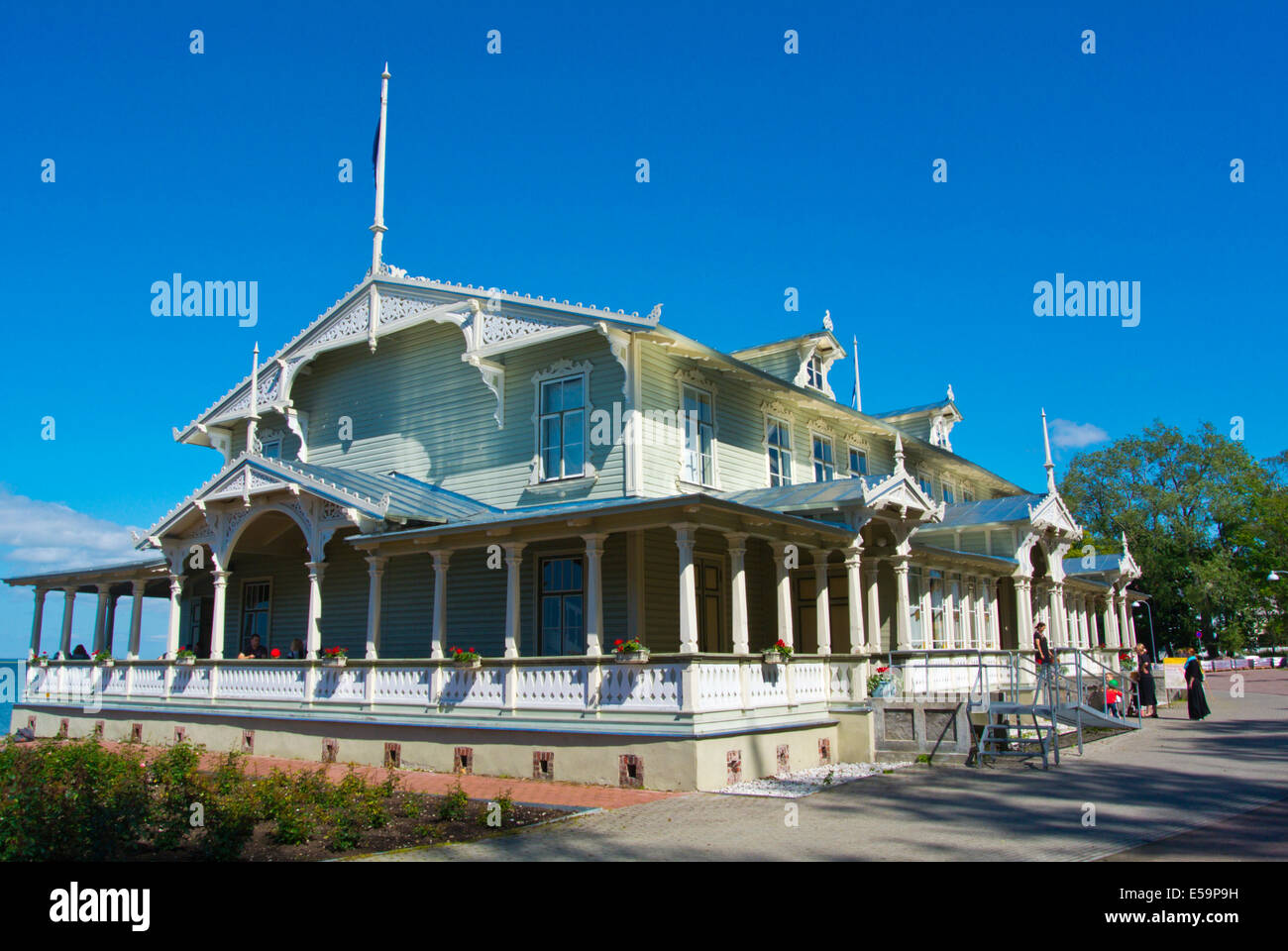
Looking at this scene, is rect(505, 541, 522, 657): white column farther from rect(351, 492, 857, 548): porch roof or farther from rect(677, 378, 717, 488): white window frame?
rect(677, 378, 717, 488): white window frame

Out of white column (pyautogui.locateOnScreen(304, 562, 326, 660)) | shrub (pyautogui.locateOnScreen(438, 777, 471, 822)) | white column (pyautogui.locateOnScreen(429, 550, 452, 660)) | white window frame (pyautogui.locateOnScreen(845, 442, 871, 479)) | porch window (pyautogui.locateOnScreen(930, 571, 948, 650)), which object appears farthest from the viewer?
white window frame (pyautogui.locateOnScreen(845, 442, 871, 479))

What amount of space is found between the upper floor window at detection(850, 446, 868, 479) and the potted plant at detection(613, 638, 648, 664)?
42.6 ft

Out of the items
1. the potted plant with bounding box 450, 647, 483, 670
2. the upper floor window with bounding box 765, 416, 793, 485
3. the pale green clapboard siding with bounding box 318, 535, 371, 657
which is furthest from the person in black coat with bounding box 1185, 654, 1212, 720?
the pale green clapboard siding with bounding box 318, 535, 371, 657

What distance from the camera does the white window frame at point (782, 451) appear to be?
2300 cm

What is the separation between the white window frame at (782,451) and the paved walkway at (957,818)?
854cm

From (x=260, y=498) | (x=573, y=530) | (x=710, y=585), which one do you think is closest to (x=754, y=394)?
(x=710, y=585)

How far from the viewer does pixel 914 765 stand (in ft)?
55.3


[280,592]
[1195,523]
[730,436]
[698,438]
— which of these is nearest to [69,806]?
[698,438]

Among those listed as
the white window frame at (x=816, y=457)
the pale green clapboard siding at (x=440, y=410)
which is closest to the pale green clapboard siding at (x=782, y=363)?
the white window frame at (x=816, y=457)

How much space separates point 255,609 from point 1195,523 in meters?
61.8

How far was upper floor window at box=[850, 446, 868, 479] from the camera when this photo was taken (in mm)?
27236
